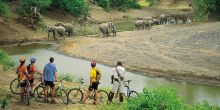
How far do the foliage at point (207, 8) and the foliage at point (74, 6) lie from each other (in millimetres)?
14638

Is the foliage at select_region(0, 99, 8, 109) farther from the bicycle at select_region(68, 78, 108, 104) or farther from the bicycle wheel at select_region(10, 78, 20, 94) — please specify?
the bicycle at select_region(68, 78, 108, 104)

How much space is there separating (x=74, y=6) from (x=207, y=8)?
16924 mm

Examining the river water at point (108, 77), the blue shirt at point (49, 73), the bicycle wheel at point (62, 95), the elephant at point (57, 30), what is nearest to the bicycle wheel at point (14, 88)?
the bicycle wheel at point (62, 95)

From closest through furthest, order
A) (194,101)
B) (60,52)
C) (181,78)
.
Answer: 1. (194,101)
2. (181,78)
3. (60,52)

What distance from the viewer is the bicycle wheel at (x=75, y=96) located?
20.5 m

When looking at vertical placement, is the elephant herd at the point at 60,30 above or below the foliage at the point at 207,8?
below

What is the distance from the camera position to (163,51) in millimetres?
38656

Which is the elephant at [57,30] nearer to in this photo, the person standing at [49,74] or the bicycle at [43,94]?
the bicycle at [43,94]

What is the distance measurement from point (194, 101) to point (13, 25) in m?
30.1

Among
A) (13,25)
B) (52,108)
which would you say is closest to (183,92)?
(52,108)

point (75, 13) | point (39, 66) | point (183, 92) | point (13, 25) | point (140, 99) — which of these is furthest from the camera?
point (75, 13)

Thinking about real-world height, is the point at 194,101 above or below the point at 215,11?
below

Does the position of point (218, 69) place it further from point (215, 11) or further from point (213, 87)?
point (215, 11)

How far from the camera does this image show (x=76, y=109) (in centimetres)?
1914
